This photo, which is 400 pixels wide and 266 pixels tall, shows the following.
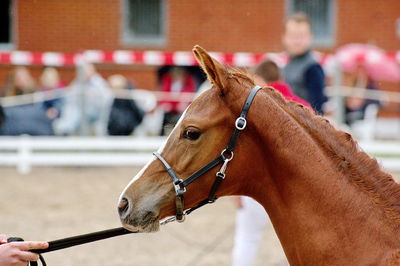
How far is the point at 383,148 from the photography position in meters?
12.9

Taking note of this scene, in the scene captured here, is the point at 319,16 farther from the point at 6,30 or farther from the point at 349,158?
the point at 349,158

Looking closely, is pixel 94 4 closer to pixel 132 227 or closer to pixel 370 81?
pixel 370 81

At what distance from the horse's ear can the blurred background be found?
91 cm

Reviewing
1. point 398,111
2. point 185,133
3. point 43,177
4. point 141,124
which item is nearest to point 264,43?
point 398,111

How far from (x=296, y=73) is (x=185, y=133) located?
3.31 metres

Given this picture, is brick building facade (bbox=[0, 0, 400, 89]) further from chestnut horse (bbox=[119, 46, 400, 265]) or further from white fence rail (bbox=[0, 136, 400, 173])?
chestnut horse (bbox=[119, 46, 400, 265])

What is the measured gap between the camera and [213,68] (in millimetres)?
3395

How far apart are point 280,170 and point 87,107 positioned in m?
10.3

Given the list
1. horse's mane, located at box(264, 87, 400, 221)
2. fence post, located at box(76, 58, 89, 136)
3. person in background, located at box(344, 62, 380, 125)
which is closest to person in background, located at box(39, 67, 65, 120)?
fence post, located at box(76, 58, 89, 136)

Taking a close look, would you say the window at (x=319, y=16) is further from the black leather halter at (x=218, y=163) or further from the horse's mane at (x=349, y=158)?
the black leather halter at (x=218, y=163)

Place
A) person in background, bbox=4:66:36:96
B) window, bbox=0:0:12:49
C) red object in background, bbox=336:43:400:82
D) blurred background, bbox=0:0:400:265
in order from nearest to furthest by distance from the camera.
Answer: blurred background, bbox=0:0:400:265, person in background, bbox=4:66:36:96, red object in background, bbox=336:43:400:82, window, bbox=0:0:12:49

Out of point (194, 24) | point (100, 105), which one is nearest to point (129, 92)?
point (100, 105)

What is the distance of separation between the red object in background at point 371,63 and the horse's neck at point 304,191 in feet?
39.2

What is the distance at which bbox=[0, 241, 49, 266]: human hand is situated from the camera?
3.50 m
